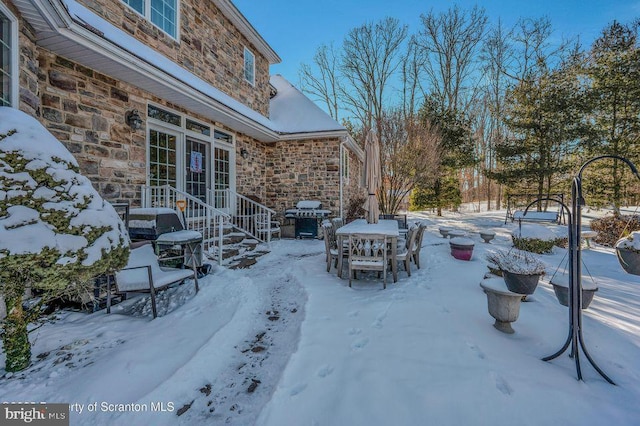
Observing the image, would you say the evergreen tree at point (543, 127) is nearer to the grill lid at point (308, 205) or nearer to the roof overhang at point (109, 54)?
the grill lid at point (308, 205)

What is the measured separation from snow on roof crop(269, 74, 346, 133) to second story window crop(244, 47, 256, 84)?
4.69ft

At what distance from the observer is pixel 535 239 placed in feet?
20.8

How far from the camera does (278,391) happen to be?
1.95 meters

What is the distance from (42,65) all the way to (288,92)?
27.1ft

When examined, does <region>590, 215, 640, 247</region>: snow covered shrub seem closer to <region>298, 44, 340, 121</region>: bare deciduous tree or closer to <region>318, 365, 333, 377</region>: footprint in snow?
<region>318, 365, 333, 377</region>: footprint in snow

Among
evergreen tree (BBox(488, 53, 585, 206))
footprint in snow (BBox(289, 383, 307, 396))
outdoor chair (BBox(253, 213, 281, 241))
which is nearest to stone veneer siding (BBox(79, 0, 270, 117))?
outdoor chair (BBox(253, 213, 281, 241))

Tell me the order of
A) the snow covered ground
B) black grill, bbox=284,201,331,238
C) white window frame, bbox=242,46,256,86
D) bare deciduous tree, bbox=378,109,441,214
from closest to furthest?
the snow covered ground
black grill, bbox=284,201,331,238
white window frame, bbox=242,46,256,86
bare deciduous tree, bbox=378,109,441,214

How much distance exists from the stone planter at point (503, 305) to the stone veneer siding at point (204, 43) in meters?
6.82

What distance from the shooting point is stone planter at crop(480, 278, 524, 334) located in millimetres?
2584

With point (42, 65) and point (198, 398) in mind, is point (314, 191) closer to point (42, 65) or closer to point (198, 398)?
point (42, 65)

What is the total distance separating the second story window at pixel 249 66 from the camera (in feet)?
28.6

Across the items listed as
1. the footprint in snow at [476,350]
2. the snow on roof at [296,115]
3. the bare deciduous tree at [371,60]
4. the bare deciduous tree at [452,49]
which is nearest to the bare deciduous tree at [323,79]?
the bare deciduous tree at [371,60]

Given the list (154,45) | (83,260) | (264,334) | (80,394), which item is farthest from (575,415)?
(154,45)

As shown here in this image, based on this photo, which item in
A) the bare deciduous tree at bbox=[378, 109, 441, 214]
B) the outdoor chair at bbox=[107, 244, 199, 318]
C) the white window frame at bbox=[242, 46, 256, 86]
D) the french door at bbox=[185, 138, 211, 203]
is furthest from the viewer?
the bare deciduous tree at bbox=[378, 109, 441, 214]
